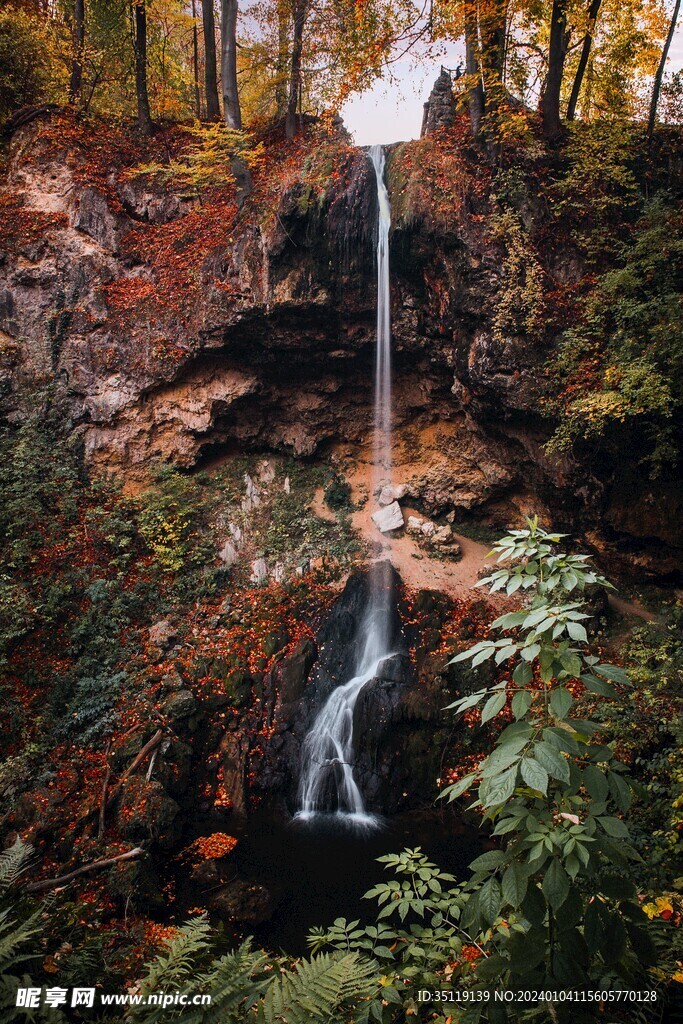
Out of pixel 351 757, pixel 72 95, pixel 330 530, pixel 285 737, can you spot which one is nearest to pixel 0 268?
pixel 72 95

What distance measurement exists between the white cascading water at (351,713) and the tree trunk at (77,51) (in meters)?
7.56

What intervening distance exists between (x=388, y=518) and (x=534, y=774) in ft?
31.2

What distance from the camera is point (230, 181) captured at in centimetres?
1112

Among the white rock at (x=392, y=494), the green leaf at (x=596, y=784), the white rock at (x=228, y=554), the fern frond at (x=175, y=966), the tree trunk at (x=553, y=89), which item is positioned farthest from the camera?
the white rock at (x=392, y=494)

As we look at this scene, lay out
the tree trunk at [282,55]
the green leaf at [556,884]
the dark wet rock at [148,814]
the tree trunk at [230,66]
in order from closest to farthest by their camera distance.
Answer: the green leaf at [556,884]
the dark wet rock at [148,814]
the tree trunk at [230,66]
the tree trunk at [282,55]

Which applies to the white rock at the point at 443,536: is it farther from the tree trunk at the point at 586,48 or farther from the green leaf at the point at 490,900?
the green leaf at the point at 490,900

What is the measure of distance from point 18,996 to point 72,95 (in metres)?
16.3

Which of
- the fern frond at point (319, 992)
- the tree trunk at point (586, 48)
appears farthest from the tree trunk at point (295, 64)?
the fern frond at point (319, 992)

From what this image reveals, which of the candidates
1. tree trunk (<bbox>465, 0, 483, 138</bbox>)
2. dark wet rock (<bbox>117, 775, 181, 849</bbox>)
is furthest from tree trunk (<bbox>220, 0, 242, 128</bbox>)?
dark wet rock (<bbox>117, 775, 181, 849</bbox>)

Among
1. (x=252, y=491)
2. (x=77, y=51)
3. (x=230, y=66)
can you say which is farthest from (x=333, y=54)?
(x=252, y=491)

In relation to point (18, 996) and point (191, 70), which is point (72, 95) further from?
point (18, 996)

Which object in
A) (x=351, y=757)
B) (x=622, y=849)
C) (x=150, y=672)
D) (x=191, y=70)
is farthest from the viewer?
(x=191, y=70)

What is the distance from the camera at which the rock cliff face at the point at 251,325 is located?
381 inches

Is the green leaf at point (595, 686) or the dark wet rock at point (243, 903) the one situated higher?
the green leaf at point (595, 686)
